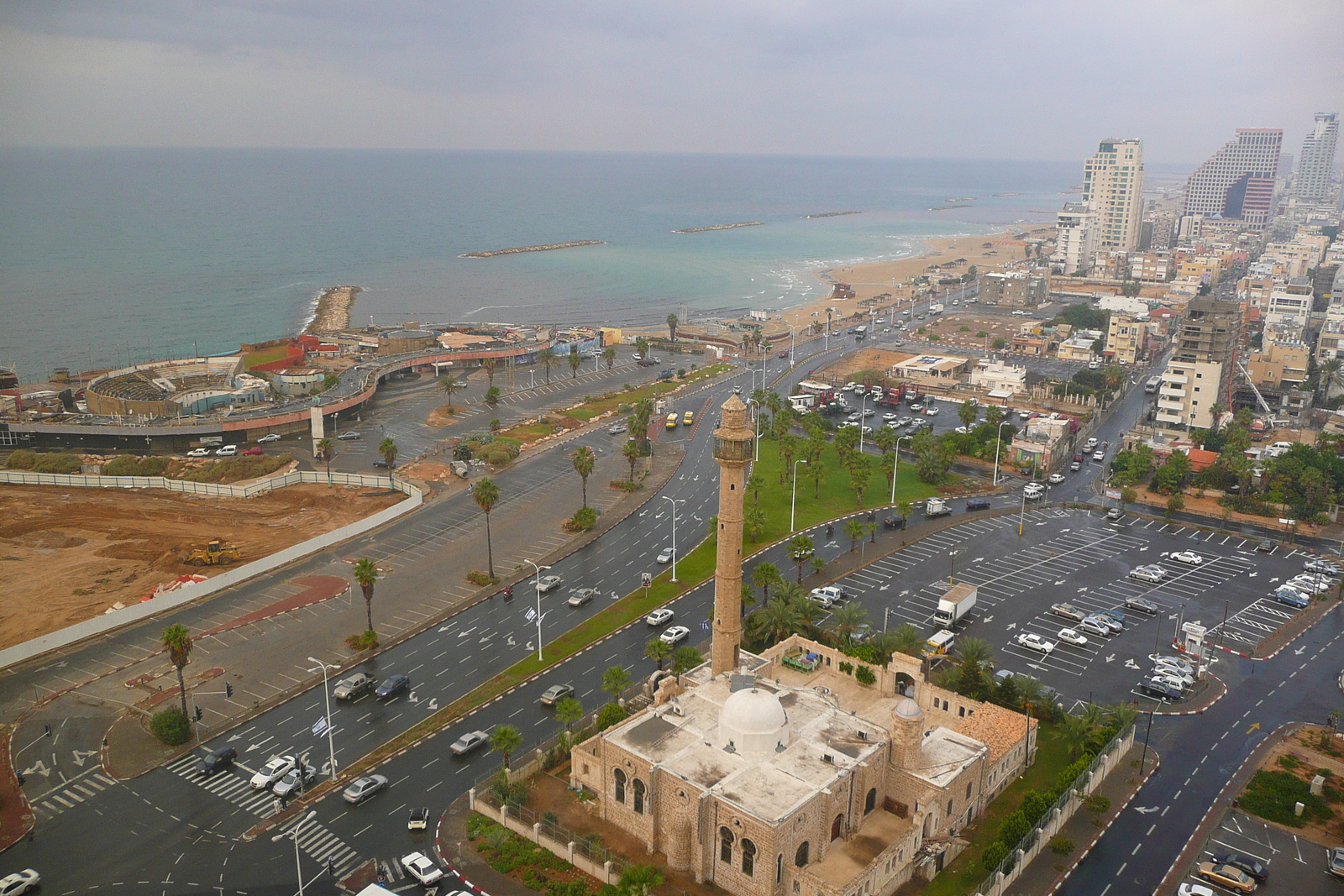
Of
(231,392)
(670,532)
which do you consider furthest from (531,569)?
(231,392)

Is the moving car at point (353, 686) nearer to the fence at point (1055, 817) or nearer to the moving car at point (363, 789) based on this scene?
the moving car at point (363, 789)

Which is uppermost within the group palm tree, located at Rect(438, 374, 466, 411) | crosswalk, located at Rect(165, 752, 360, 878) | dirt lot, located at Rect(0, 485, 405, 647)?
palm tree, located at Rect(438, 374, 466, 411)

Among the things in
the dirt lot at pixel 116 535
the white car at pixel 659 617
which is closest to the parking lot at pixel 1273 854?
the white car at pixel 659 617

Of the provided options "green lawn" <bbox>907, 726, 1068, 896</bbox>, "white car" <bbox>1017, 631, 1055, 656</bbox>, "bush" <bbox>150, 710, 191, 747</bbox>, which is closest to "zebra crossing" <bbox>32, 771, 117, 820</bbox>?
"bush" <bbox>150, 710, 191, 747</bbox>

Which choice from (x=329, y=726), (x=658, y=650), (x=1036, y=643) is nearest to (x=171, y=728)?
(x=329, y=726)

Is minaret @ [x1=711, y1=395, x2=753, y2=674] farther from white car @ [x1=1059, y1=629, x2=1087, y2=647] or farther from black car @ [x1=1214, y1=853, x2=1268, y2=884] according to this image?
black car @ [x1=1214, y1=853, x2=1268, y2=884]

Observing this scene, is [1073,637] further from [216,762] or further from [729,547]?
[216,762]
